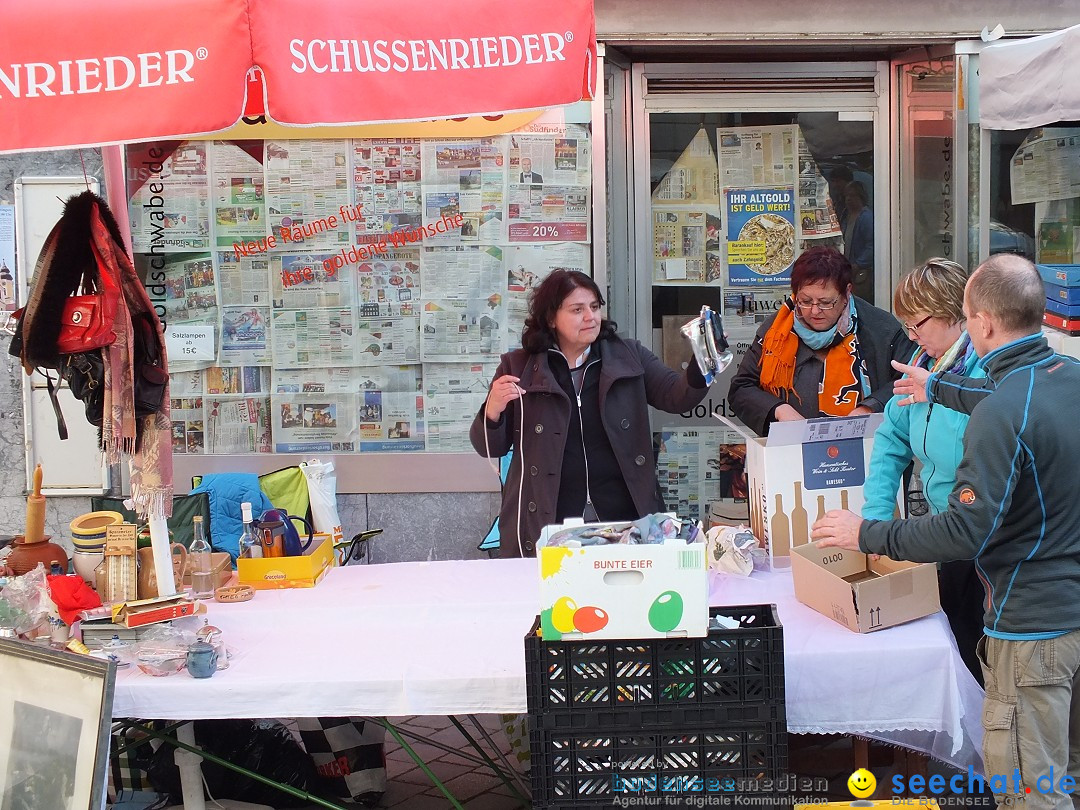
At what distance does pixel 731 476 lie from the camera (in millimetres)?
6234

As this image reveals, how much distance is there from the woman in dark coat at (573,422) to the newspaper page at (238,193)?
6.85ft

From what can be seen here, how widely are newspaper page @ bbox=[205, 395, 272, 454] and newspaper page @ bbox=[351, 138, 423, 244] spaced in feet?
3.32

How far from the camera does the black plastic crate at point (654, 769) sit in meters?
2.67

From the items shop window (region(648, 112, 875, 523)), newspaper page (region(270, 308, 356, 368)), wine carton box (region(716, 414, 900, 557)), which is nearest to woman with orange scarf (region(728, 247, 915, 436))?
wine carton box (region(716, 414, 900, 557))

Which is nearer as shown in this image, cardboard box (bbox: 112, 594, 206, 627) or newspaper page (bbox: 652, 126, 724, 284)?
cardboard box (bbox: 112, 594, 206, 627)

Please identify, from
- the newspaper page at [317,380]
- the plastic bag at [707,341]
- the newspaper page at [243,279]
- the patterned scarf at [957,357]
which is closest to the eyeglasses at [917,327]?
the patterned scarf at [957,357]

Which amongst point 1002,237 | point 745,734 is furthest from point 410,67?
point 1002,237

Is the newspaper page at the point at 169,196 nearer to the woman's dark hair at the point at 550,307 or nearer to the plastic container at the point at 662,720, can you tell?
the woman's dark hair at the point at 550,307

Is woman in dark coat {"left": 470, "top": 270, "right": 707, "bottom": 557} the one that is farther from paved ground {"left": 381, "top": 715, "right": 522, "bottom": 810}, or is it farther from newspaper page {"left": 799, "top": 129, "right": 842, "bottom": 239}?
newspaper page {"left": 799, "top": 129, "right": 842, "bottom": 239}

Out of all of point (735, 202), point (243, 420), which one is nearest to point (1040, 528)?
point (735, 202)

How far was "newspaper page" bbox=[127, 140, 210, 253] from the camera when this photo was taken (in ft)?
19.2

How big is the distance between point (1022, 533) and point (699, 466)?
3.41 m

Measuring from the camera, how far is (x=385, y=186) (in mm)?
5809

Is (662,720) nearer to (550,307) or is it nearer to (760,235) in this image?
(550,307)
